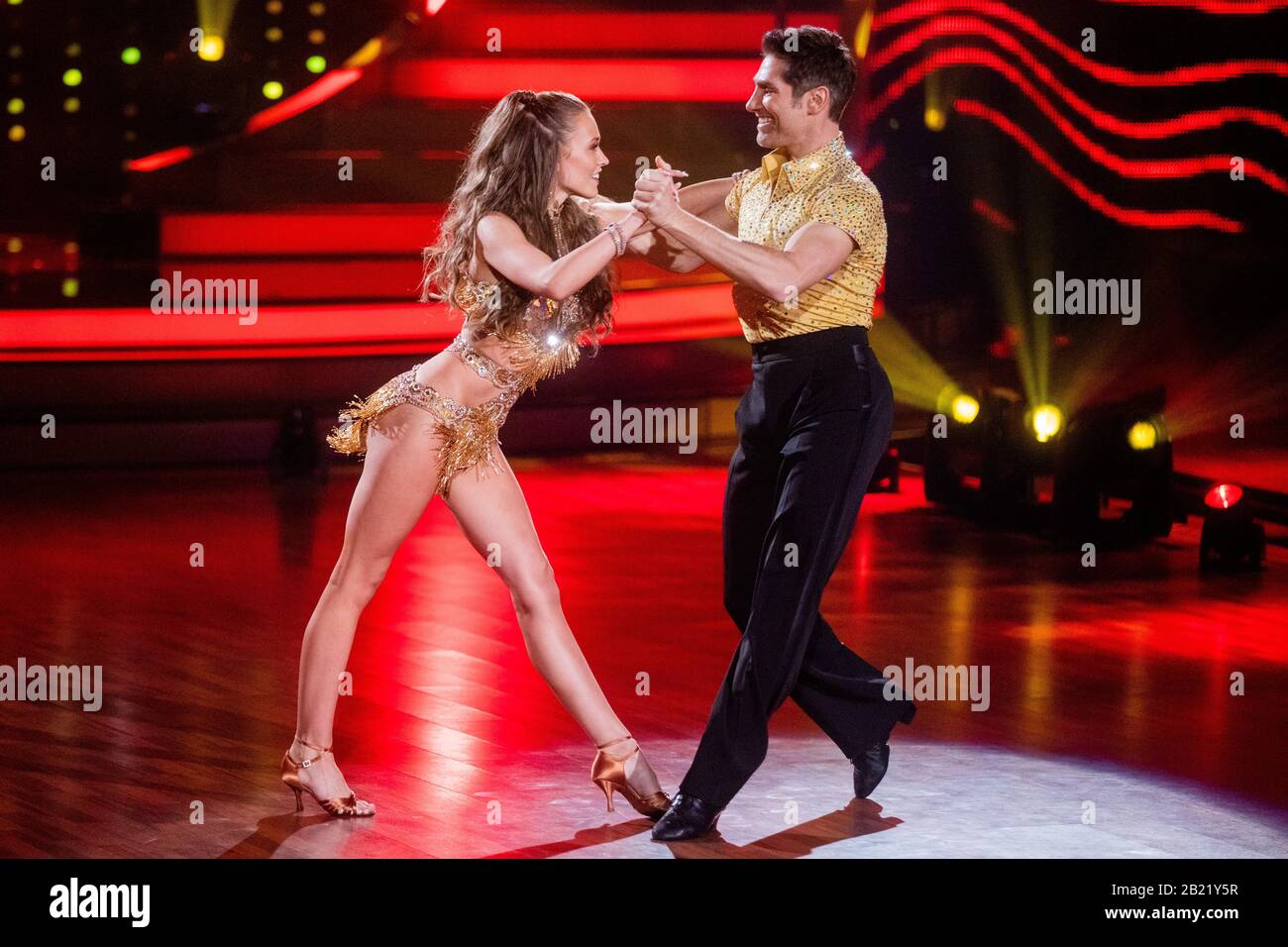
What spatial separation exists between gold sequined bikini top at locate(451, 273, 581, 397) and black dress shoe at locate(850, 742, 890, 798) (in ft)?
3.50

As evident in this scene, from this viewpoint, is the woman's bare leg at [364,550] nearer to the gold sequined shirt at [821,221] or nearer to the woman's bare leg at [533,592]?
the woman's bare leg at [533,592]

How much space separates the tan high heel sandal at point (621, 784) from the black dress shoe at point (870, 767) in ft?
1.43

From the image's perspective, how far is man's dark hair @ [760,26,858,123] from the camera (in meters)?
3.47

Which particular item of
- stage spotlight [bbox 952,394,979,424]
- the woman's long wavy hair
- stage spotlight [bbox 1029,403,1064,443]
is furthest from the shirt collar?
stage spotlight [bbox 952,394,979,424]

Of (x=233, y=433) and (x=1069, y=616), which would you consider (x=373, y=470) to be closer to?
(x=1069, y=616)

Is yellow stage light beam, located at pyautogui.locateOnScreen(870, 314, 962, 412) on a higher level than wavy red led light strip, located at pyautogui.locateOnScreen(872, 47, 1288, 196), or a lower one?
lower

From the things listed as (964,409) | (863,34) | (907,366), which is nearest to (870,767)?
(964,409)

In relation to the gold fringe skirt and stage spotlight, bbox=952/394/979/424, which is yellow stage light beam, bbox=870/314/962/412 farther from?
the gold fringe skirt

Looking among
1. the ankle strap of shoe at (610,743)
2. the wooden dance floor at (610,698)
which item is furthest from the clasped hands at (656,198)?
the wooden dance floor at (610,698)

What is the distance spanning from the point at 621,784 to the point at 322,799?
0.63m

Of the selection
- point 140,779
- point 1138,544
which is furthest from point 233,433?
point 140,779

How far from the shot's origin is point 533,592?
12.0 ft

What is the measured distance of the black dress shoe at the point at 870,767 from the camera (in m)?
3.81
